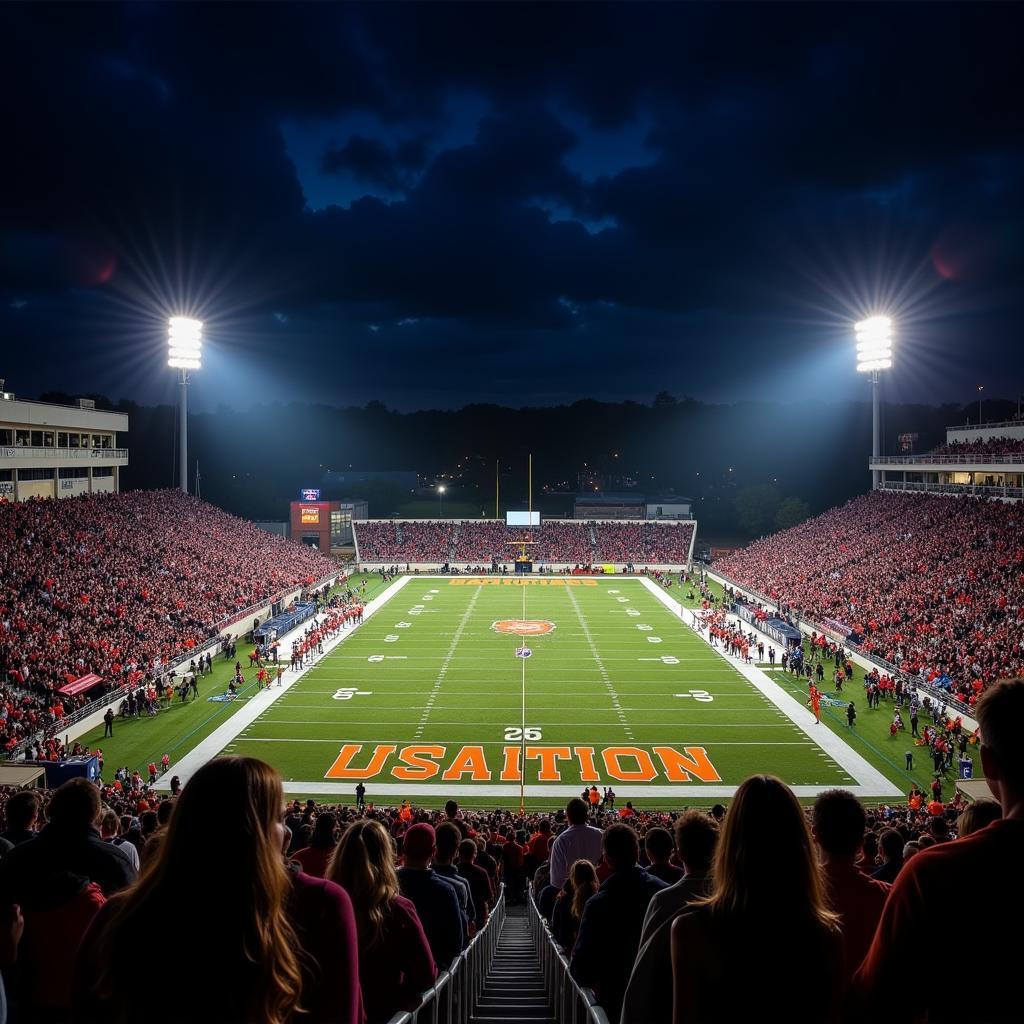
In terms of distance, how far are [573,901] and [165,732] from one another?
2290cm

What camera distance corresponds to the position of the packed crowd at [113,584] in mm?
26938

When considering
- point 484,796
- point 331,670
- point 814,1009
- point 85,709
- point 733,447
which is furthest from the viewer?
point 733,447

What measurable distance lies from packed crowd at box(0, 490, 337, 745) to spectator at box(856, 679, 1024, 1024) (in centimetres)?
2440

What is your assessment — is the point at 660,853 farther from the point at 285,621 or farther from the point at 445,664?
the point at 285,621

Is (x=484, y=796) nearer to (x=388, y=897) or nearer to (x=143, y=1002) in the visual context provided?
(x=388, y=897)

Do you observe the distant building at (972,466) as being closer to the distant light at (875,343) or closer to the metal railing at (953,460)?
the metal railing at (953,460)

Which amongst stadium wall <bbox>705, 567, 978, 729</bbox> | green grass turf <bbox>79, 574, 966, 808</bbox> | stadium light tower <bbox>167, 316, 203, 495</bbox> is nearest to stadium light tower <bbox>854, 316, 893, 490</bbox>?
stadium wall <bbox>705, 567, 978, 729</bbox>

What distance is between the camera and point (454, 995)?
484 centimetres

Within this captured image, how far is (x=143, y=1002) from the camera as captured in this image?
7.11 feet

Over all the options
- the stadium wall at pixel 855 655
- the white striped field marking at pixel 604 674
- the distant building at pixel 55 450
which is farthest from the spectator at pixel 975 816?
the distant building at pixel 55 450

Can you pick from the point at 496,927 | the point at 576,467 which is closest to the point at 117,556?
the point at 496,927

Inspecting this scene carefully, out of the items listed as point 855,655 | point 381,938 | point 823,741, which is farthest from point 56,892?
point 855,655

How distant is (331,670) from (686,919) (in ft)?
107

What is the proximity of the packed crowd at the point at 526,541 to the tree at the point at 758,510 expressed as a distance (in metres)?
18.7
